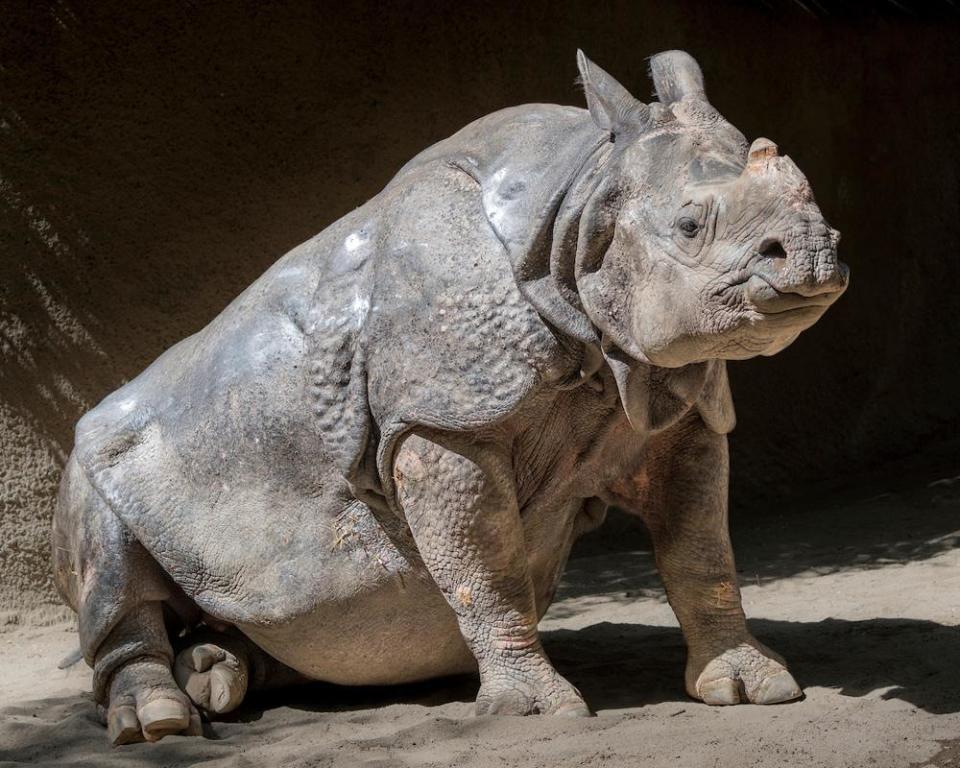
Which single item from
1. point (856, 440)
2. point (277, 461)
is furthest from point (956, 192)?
point (277, 461)

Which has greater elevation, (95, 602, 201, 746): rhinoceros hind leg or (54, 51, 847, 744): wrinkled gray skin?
(54, 51, 847, 744): wrinkled gray skin

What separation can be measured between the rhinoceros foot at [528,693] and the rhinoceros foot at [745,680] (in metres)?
0.41

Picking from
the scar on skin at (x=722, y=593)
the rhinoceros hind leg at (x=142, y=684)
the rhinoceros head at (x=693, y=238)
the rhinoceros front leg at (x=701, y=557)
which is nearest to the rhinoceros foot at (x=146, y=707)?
the rhinoceros hind leg at (x=142, y=684)

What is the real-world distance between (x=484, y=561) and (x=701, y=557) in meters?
0.74

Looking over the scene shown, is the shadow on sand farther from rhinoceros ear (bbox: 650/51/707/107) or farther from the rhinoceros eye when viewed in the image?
rhinoceros ear (bbox: 650/51/707/107)

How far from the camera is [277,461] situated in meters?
4.94

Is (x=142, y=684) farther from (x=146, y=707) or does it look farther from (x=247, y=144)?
(x=247, y=144)

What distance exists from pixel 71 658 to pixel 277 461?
180 centimetres

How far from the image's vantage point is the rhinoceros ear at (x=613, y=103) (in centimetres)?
423

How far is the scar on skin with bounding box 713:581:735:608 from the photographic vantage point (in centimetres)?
482

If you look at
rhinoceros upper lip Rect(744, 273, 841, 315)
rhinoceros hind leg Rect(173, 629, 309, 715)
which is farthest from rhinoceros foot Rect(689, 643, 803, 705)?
→ rhinoceros hind leg Rect(173, 629, 309, 715)

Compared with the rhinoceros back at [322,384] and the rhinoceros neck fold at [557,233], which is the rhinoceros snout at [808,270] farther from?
the rhinoceros back at [322,384]

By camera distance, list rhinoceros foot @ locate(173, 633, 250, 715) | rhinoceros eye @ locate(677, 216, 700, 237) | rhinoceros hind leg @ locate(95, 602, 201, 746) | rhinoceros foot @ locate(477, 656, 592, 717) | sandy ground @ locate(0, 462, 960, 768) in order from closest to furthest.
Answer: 1. rhinoceros eye @ locate(677, 216, 700, 237)
2. sandy ground @ locate(0, 462, 960, 768)
3. rhinoceros foot @ locate(477, 656, 592, 717)
4. rhinoceros hind leg @ locate(95, 602, 201, 746)
5. rhinoceros foot @ locate(173, 633, 250, 715)

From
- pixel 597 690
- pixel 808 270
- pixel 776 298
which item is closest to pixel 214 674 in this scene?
pixel 597 690
